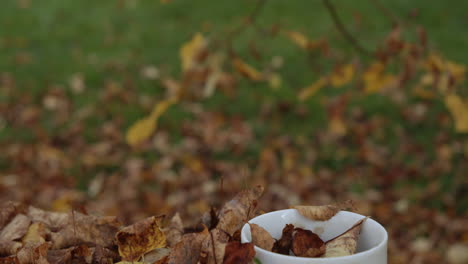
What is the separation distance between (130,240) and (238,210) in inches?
6.9

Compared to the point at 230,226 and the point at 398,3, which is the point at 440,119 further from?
the point at 230,226

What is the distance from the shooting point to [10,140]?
4406mm

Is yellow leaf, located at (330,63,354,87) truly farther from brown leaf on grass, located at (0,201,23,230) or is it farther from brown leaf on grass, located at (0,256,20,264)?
brown leaf on grass, located at (0,256,20,264)

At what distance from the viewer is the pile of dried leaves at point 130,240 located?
0.88 meters

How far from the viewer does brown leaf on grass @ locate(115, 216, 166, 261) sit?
3.07ft

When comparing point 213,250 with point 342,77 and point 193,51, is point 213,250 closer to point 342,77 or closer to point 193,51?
point 193,51

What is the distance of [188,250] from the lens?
887mm

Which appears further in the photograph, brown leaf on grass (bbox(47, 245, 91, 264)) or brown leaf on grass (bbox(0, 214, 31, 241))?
brown leaf on grass (bbox(0, 214, 31, 241))

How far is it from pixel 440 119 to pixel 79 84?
2.83 m

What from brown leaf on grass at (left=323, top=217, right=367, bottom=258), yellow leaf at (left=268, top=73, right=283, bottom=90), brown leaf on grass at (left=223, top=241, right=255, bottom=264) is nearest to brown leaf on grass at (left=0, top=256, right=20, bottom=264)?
brown leaf on grass at (left=223, top=241, right=255, bottom=264)

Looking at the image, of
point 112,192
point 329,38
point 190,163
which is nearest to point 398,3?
point 329,38

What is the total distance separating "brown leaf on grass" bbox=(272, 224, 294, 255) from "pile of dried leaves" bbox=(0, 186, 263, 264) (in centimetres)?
6

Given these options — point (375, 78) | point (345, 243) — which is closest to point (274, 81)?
point (375, 78)

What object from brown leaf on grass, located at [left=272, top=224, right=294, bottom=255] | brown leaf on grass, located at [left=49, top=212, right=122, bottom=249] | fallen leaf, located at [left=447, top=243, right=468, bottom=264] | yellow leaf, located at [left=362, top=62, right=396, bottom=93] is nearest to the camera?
brown leaf on grass, located at [left=272, top=224, right=294, bottom=255]
